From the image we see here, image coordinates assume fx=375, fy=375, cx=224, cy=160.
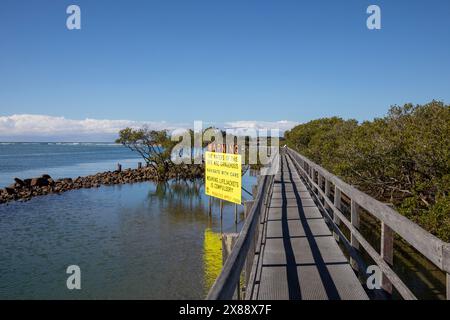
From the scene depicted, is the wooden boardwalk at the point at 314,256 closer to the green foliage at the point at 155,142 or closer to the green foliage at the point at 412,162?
the green foliage at the point at 412,162

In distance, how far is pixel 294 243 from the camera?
6.45m

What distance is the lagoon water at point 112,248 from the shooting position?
11328 mm

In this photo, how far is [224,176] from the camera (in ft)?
50.3

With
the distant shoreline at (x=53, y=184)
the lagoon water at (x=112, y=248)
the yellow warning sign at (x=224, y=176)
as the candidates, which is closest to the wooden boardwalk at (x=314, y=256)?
the lagoon water at (x=112, y=248)

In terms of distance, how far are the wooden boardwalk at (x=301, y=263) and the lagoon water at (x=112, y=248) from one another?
14.1 feet

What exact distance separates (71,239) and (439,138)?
14.9 meters

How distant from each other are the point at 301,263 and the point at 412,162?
7357 millimetres

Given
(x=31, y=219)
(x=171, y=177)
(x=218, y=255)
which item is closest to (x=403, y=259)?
(x=218, y=255)

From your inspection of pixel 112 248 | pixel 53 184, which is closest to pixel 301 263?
pixel 112 248

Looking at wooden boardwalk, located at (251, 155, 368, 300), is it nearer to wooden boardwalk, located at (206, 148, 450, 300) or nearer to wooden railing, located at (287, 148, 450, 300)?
wooden boardwalk, located at (206, 148, 450, 300)

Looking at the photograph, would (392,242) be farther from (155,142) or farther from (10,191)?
(155,142)

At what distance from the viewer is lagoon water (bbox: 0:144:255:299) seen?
11328 millimetres

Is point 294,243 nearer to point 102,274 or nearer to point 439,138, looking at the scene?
point 439,138

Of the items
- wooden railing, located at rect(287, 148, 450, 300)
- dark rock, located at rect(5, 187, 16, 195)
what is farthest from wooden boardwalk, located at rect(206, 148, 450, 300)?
dark rock, located at rect(5, 187, 16, 195)
